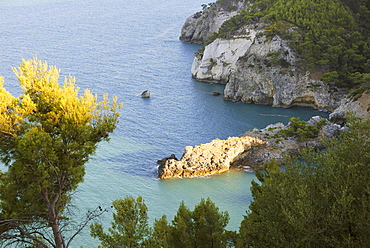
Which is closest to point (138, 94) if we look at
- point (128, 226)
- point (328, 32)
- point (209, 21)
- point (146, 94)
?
point (146, 94)

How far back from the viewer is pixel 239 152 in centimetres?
4172

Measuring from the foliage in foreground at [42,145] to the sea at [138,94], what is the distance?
5.20ft

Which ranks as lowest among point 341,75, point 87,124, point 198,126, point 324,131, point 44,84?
point 198,126

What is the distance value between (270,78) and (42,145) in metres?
49.5

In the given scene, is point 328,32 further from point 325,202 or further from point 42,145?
point 42,145

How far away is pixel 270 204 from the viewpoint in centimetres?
1357

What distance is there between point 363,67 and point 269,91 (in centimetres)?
1324


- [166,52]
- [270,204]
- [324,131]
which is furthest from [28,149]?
[166,52]

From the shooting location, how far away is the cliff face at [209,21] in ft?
315

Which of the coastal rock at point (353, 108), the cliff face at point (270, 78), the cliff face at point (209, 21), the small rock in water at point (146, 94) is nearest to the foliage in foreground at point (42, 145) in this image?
the coastal rock at point (353, 108)

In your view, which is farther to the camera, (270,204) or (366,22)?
(366,22)

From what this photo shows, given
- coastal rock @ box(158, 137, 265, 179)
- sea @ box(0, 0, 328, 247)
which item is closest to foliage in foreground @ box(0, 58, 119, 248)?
sea @ box(0, 0, 328, 247)

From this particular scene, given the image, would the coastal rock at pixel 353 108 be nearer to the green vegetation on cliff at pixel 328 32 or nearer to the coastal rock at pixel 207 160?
the green vegetation on cliff at pixel 328 32

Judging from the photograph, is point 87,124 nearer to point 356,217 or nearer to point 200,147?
point 356,217
